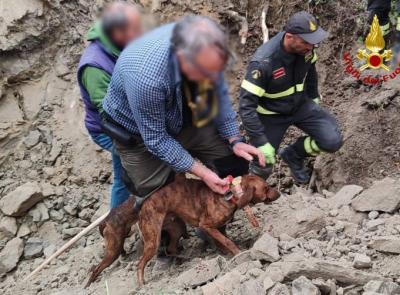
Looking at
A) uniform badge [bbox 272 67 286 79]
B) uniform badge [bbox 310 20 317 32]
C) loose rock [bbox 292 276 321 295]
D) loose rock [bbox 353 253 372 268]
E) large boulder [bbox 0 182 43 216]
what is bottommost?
large boulder [bbox 0 182 43 216]

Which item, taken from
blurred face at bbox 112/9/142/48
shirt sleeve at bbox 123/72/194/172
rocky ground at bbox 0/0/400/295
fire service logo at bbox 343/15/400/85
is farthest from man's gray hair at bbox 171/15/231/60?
fire service logo at bbox 343/15/400/85

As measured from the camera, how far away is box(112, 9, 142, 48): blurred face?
62.0 inches

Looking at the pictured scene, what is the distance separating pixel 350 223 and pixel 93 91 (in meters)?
2.35

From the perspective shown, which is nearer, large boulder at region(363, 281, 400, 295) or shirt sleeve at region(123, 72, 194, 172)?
shirt sleeve at region(123, 72, 194, 172)

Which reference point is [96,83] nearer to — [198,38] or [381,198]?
[198,38]

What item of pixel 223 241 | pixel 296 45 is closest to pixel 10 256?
pixel 223 241

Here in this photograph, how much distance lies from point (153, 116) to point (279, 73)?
5.60 feet

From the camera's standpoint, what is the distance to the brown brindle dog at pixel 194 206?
3.99 metres

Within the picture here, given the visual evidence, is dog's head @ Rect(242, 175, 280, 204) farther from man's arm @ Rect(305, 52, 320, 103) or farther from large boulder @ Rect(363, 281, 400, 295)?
man's arm @ Rect(305, 52, 320, 103)

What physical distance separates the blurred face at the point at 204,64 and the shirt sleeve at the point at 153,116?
4.21ft

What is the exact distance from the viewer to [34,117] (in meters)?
6.71

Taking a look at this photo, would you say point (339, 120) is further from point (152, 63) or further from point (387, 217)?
point (152, 63)

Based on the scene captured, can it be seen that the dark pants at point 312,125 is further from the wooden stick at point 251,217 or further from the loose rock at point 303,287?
the loose rock at point 303,287

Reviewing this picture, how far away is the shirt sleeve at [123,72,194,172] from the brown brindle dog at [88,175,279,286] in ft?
2.05
